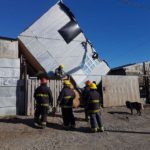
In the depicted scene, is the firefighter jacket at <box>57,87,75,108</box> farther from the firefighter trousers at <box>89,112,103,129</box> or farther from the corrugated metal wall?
the corrugated metal wall

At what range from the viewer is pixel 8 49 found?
13.6 meters

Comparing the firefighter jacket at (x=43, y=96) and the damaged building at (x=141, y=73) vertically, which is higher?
the damaged building at (x=141, y=73)

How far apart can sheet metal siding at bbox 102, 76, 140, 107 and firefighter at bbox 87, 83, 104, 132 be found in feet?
20.0

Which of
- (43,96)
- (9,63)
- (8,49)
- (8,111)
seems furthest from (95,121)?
(8,49)

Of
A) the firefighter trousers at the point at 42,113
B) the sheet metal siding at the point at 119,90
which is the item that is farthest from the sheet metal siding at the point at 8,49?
the sheet metal siding at the point at 119,90

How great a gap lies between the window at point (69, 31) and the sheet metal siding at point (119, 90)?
322cm

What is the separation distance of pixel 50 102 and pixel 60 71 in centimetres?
488

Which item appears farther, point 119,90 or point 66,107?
point 119,90

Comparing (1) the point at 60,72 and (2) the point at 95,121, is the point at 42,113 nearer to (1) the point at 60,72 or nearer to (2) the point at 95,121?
(2) the point at 95,121

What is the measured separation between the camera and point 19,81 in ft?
43.3

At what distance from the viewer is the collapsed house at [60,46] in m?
15.5

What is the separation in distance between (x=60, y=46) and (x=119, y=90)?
4.74 meters

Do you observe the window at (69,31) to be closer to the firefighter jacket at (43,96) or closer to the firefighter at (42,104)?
the firefighter at (42,104)

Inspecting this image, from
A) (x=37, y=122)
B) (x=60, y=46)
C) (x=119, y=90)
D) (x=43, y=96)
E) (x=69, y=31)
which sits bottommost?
(x=37, y=122)
